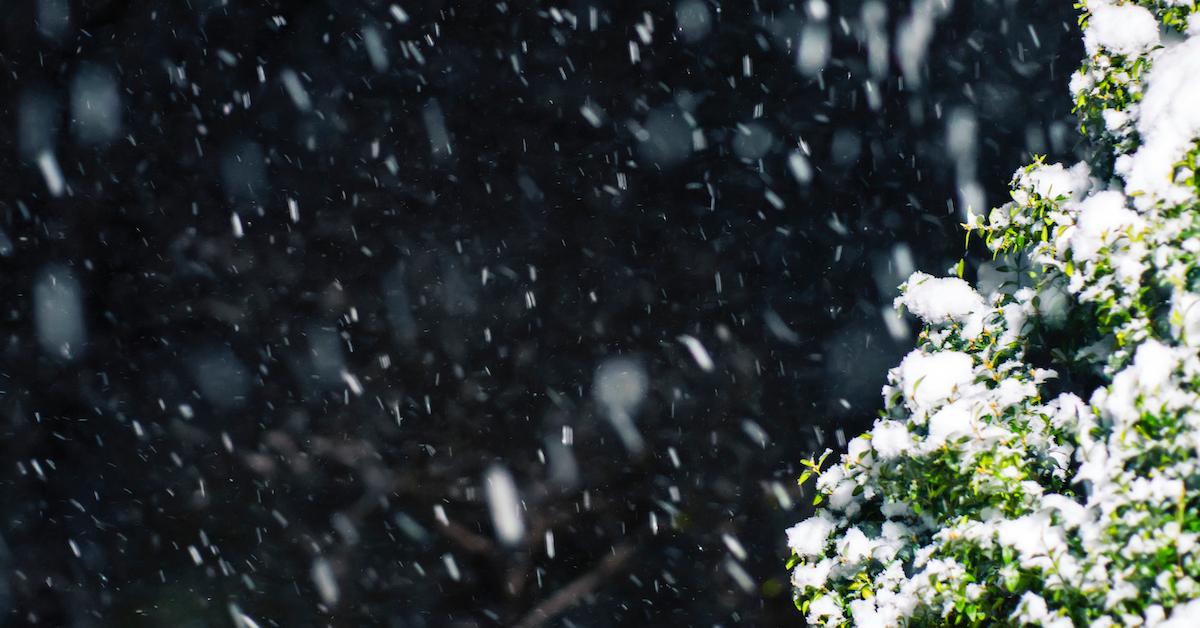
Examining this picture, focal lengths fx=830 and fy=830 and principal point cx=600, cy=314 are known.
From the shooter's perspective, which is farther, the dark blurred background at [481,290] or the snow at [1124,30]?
the dark blurred background at [481,290]

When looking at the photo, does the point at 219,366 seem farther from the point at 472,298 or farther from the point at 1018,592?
the point at 1018,592

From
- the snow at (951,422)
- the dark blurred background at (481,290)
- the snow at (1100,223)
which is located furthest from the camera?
the dark blurred background at (481,290)

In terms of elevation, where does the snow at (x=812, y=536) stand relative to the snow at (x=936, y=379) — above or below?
below

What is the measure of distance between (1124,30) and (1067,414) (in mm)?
1020

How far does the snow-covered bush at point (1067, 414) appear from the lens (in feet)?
5.41

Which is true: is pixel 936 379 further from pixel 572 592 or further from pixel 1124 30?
pixel 572 592

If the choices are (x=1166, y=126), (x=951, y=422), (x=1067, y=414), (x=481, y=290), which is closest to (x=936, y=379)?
(x=951, y=422)

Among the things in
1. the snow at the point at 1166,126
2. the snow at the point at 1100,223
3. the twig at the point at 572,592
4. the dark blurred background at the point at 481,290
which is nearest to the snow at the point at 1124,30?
the snow at the point at 1166,126

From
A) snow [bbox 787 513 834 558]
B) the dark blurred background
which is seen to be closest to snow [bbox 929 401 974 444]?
snow [bbox 787 513 834 558]

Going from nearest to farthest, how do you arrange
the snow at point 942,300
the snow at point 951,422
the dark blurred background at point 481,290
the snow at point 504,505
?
1. the snow at point 951,422
2. the snow at point 942,300
3. the dark blurred background at point 481,290
4. the snow at point 504,505

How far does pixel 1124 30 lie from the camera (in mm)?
2182

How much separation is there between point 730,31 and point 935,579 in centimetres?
338

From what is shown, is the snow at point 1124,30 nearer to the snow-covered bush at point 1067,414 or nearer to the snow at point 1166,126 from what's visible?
the snow-covered bush at point 1067,414

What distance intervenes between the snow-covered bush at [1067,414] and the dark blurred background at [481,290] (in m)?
2.05
